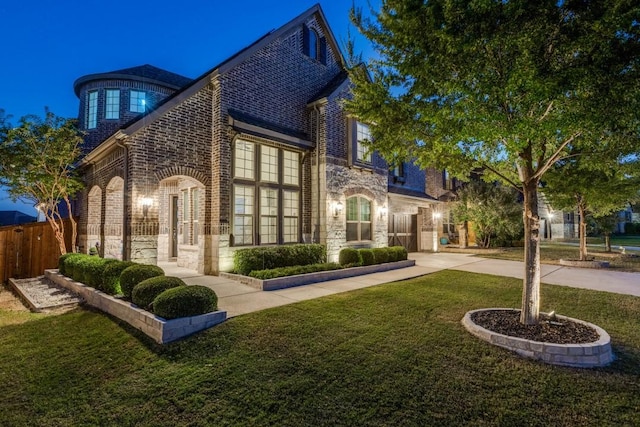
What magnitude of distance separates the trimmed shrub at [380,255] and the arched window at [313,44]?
8.74m

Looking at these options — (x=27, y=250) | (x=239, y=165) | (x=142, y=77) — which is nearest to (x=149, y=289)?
(x=239, y=165)

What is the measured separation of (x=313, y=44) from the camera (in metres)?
13.4

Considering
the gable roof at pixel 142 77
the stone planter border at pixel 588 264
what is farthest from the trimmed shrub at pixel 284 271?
the gable roof at pixel 142 77

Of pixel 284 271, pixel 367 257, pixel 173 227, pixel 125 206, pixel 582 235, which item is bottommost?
pixel 284 271

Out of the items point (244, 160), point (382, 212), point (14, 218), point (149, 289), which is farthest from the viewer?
point (14, 218)

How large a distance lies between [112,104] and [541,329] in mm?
20098

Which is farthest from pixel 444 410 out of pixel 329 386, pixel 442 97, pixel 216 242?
pixel 216 242

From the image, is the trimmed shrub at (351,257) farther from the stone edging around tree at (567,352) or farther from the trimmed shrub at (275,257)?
the stone edging around tree at (567,352)

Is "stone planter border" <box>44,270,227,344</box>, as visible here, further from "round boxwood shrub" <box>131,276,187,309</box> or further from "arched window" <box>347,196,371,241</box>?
"arched window" <box>347,196,371,241</box>

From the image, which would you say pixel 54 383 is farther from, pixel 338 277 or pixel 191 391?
pixel 338 277

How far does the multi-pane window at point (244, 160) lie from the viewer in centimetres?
1029

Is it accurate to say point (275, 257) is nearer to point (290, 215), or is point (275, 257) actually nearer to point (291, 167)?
point (290, 215)

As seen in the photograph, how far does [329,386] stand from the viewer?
3.51 meters

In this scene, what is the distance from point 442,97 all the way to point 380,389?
180 inches
